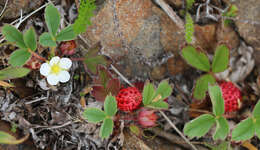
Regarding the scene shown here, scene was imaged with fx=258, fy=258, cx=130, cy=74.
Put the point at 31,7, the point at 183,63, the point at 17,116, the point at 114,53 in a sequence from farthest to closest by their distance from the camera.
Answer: the point at 183,63
the point at 114,53
the point at 31,7
the point at 17,116

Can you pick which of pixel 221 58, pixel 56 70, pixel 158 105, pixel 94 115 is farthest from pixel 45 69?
pixel 221 58

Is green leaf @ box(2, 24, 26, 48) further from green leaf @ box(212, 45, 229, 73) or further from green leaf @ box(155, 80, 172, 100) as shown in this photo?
green leaf @ box(212, 45, 229, 73)

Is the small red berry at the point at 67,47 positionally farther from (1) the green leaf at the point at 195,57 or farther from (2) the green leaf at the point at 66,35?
(1) the green leaf at the point at 195,57

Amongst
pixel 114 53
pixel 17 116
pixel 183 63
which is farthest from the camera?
pixel 183 63

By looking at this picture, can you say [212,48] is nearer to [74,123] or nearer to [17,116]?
[74,123]

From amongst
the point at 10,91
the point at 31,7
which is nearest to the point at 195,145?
the point at 10,91

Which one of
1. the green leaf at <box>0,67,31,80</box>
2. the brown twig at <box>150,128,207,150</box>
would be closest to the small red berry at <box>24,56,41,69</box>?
the green leaf at <box>0,67,31,80</box>

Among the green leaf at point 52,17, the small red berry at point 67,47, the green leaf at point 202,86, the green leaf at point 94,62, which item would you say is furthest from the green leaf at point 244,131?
the green leaf at point 52,17
